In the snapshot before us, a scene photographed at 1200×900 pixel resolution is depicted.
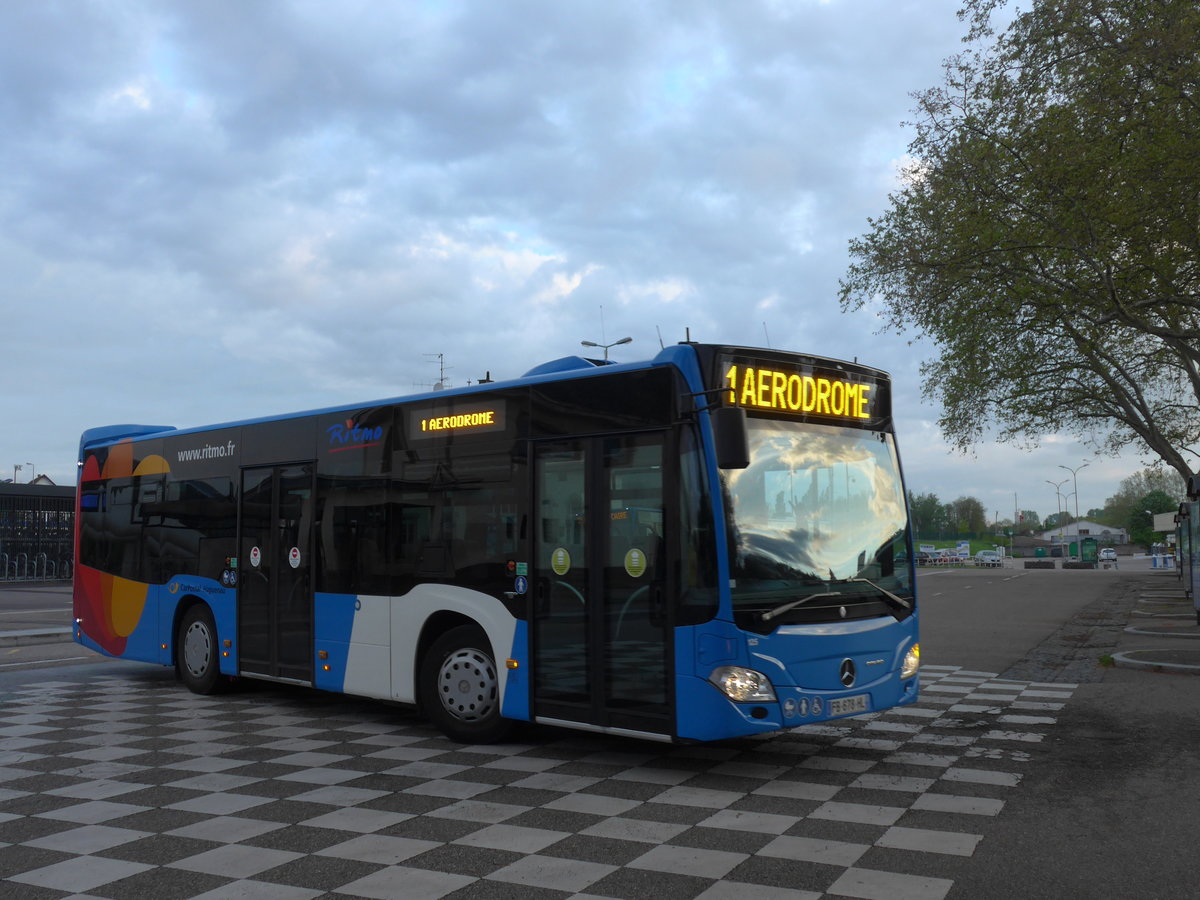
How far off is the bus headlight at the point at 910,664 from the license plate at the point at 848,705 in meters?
0.59

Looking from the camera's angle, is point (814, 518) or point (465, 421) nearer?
point (814, 518)

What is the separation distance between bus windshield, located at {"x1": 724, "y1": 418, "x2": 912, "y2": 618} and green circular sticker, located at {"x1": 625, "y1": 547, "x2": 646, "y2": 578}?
0.68m

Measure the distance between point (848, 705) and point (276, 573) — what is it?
6007 millimetres

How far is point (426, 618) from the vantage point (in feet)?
29.1

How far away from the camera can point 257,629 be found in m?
10.8

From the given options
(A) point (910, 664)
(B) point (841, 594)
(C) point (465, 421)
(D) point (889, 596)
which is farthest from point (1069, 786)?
(C) point (465, 421)

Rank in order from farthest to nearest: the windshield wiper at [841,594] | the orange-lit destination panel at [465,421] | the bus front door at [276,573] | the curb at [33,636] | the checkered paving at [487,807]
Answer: the curb at [33,636] < the bus front door at [276,573] < the orange-lit destination panel at [465,421] < the windshield wiper at [841,594] < the checkered paving at [487,807]

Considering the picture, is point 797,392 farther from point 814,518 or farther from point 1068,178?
point 1068,178

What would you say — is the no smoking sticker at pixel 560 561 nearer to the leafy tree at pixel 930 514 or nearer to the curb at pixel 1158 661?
the curb at pixel 1158 661

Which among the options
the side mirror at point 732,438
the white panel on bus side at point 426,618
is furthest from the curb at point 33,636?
the side mirror at point 732,438

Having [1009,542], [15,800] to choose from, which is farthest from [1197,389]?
[1009,542]

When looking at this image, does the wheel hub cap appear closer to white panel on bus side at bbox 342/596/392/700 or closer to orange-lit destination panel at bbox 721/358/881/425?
white panel on bus side at bbox 342/596/392/700

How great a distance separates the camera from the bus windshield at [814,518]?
7094 mm

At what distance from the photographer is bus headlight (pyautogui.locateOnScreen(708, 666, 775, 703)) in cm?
686
